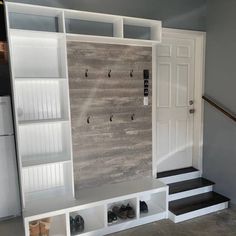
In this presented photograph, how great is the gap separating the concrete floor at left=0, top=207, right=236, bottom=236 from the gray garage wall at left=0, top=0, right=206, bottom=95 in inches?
60.0

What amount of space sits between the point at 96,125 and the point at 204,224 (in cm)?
166

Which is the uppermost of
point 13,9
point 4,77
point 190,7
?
point 190,7

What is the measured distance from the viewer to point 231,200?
3.13 meters

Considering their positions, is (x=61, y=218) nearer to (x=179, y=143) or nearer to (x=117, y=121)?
(x=117, y=121)

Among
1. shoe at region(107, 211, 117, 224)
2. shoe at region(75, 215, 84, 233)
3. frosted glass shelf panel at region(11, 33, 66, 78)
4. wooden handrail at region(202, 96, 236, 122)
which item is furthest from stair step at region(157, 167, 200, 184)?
frosted glass shelf panel at region(11, 33, 66, 78)

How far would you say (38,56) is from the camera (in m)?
2.54

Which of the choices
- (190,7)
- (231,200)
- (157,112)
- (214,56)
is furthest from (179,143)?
(190,7)

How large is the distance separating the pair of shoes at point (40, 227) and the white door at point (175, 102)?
1668 millimetres

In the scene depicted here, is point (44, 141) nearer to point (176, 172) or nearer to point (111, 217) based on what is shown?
point (111, 217)

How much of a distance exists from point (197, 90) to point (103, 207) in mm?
2092

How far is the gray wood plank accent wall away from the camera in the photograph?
2.73 m

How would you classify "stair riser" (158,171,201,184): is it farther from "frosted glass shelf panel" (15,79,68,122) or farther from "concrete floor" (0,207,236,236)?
"frosted glass shelf panel" (15,79,68,122)

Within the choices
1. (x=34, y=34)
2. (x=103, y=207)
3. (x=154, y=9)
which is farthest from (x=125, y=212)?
(x=154, y=9)

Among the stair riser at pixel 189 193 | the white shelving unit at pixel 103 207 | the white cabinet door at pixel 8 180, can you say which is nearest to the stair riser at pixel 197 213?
the white shelving unit at pixel 103 207
